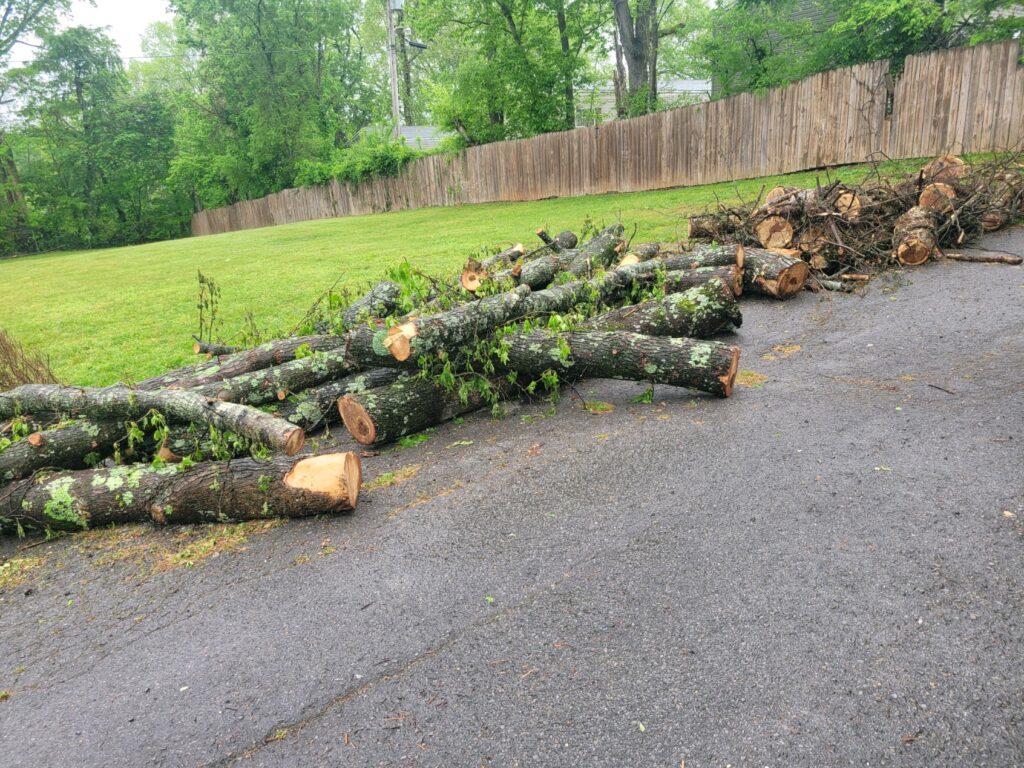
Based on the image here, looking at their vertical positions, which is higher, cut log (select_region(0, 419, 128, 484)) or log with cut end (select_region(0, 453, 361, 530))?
cut log (select_region(0, 419, 128, 484))

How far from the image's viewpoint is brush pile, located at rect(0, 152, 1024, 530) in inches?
139

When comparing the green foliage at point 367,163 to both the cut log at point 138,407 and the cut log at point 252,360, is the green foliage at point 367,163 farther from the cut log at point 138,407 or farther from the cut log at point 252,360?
the cut log at point 138,407

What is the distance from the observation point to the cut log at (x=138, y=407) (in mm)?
3562

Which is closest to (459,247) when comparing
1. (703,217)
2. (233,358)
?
(703,217)

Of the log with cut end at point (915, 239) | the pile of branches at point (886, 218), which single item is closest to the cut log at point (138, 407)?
the pile of branches at point (886, 218)

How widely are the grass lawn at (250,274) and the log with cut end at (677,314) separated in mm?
3538

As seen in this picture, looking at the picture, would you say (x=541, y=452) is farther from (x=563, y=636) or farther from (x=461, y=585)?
(x=563, y=636)

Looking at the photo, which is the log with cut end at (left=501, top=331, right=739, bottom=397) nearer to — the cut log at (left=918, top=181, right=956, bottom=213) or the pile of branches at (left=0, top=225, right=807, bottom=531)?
the pile of branches at (left=0, top=225, right=807, bottom=531)

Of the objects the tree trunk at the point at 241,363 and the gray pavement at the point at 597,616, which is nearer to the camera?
the gray pavement at the point at 597,616

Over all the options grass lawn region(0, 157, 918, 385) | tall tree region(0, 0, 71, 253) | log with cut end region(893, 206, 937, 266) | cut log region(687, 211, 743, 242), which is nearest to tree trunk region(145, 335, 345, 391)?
grass lawn region(0, 157, 918, 385)

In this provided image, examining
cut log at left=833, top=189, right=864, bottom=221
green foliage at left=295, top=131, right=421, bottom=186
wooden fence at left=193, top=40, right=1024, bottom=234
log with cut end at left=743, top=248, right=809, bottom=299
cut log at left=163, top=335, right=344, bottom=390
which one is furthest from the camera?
green foliage at left=295, top=131, right=421, bottom=186

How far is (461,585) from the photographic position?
2.78 meters

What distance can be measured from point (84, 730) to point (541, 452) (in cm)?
258

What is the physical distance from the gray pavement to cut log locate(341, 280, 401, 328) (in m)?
1.97
